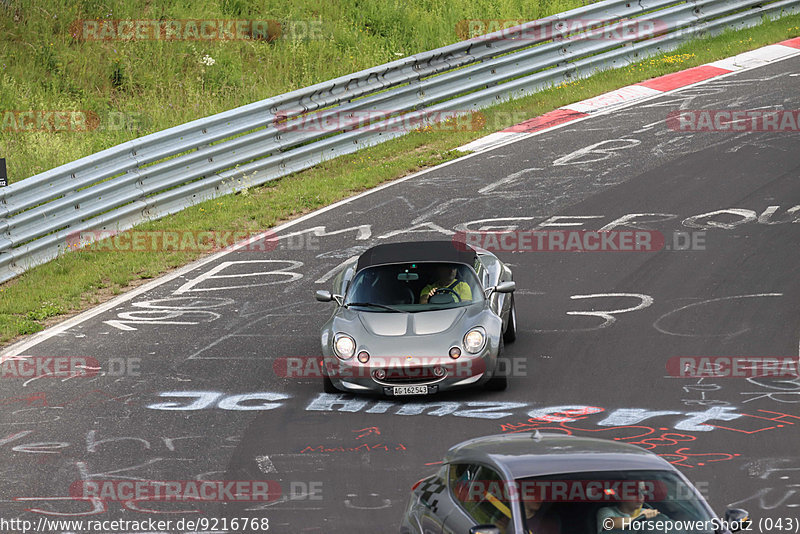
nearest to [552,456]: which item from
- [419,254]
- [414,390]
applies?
[414,390]

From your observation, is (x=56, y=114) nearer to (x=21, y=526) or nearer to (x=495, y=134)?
(x=495, y=134)

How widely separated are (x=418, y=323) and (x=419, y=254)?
110 cm

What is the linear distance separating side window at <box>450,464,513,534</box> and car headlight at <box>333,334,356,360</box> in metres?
→ 4.40

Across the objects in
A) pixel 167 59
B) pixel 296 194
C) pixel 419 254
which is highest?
pixel 167 59

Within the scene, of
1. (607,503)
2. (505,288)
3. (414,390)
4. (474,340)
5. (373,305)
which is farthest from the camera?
(373,305)

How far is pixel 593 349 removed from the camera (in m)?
12.3

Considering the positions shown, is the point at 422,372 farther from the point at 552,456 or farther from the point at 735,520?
the point at 735,520

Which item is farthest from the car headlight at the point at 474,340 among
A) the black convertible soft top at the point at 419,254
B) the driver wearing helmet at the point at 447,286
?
the black convertible soft top at the point at 419,254

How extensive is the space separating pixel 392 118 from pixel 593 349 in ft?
30.5

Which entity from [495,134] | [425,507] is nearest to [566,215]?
[495,134]

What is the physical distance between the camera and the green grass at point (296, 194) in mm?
14898

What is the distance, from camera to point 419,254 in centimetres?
1239

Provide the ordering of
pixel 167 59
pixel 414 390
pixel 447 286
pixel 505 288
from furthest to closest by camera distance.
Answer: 1. pixel 167 59
2. pixel 447 286
3. pixel 505 288
4. pixel 414 390

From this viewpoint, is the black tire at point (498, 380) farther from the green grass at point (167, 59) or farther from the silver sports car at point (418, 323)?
the green grass at point (167, 59)
